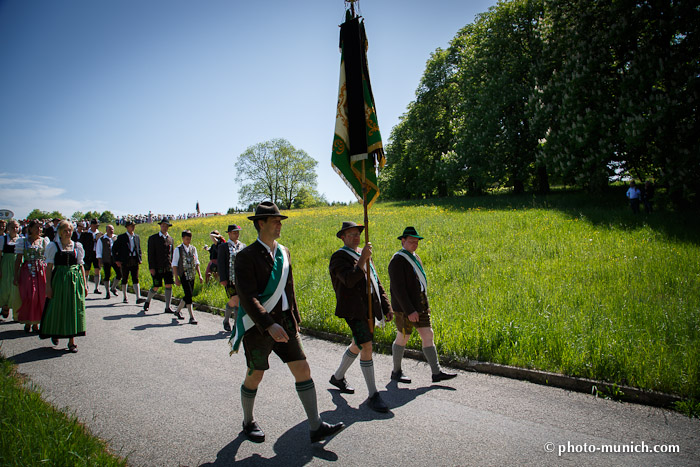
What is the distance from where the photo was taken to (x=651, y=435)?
3.59m

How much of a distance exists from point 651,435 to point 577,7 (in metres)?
23.6

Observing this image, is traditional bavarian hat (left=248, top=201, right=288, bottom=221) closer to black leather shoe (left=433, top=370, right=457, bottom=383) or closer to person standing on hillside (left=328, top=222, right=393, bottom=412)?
person standing on hillside (left=328, top=222, right=393, bottom=412)

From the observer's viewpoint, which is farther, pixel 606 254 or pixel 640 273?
pixel 606 254

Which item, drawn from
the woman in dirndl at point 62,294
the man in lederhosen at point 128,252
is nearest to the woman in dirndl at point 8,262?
the man in lederhosen at point 128,252

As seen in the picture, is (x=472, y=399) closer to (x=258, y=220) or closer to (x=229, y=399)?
(x=229, y=399)

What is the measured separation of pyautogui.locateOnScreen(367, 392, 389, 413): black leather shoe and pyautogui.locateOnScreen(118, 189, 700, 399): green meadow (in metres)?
2.12

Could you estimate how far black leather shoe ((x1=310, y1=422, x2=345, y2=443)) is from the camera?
3434 millimetres

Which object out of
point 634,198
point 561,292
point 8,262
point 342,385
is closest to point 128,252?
point 8,262

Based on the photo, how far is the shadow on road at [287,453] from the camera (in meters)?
3.18

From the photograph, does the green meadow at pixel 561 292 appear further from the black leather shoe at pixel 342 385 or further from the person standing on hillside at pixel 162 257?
the black leather shoe at pixel 342 385

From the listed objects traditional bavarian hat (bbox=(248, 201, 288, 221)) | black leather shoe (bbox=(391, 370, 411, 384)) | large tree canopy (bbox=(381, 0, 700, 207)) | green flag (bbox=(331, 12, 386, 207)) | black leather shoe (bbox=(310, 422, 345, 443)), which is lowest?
black leather shoe (bbox=(391, 370, 411, 384))

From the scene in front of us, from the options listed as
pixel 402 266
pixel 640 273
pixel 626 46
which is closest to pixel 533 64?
pixel 626 46

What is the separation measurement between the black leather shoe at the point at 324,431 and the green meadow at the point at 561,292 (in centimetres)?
283

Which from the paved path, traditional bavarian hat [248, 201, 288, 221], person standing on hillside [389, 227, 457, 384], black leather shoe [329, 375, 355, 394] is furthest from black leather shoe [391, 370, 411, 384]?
traditional bavarian hat [248, 201, 288, 221]
